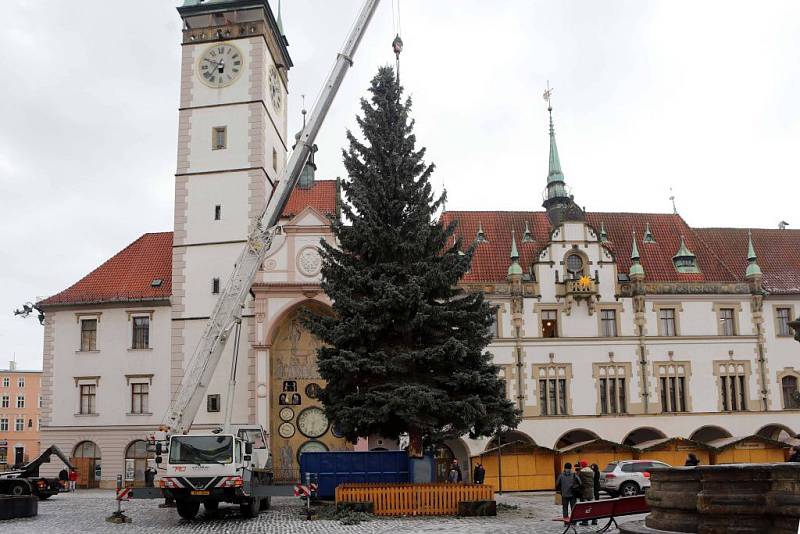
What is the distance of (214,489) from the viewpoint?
70.3 ft

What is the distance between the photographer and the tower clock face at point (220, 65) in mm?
40594

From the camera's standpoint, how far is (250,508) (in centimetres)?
2258

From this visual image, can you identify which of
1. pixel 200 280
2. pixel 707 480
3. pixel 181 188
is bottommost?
pixel 707 480

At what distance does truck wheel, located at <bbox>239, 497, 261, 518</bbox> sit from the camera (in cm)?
2247

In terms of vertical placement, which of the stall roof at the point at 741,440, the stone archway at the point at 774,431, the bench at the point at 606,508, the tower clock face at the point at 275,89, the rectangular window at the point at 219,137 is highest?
the tower clock face at the point at 275,89

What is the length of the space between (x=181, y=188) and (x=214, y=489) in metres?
20.9

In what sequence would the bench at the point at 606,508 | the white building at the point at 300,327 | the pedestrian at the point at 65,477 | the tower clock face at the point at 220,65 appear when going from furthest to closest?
the tower clock face at the point at 220,65, the white building at the point at 300,327, the pedestrian at the point at 65,477, the bench at the point at 606,508

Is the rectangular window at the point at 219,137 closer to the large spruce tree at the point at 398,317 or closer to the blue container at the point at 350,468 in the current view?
the large spruce tree at the point at 398,317

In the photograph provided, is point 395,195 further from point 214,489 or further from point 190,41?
point 190,41

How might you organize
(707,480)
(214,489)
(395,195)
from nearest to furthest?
(707,480) → (214,489) → (395,195)

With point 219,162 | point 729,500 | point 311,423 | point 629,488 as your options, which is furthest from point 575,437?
point 729,500

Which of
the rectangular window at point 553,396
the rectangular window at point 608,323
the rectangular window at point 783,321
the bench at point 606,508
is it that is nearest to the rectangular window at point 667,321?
the rectangular window at point 608,323

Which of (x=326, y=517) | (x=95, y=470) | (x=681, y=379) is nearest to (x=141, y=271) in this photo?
(x=95, y=470)

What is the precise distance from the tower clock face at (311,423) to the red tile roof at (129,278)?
27.5ft
